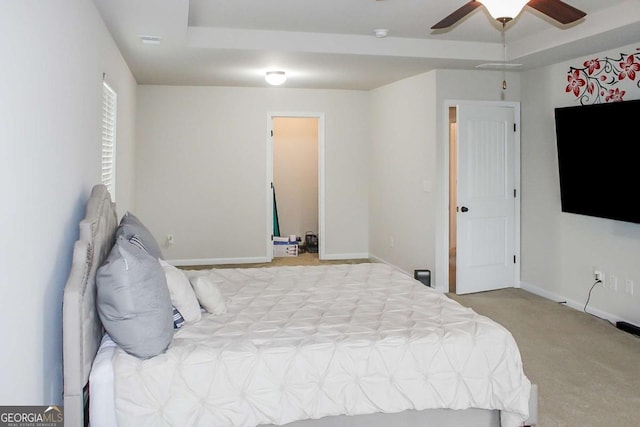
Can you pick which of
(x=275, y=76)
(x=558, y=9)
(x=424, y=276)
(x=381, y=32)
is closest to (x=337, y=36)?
(x=381, y=32)

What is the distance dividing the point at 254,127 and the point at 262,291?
4072 mm

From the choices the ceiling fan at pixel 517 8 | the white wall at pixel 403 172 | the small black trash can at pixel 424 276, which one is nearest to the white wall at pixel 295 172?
the white wall at pixel 403 172

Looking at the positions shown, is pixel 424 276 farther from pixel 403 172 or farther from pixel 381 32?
pixel 381 32

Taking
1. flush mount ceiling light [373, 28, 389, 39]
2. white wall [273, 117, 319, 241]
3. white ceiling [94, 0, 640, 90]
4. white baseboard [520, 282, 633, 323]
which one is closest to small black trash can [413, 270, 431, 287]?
white baseboard [520, 282, 633, 323]

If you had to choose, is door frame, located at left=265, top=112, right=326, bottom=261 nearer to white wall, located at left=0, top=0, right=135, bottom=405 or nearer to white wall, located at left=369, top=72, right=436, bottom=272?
white wall, located at left=369, top=72, right=436, bottom=272

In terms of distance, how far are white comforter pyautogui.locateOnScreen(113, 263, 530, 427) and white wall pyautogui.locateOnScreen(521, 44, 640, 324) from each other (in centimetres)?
238

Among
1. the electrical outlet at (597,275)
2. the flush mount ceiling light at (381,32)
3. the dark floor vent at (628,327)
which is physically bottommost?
the dark floor vent at (628,327)

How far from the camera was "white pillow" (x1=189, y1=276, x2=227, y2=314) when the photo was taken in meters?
2.79

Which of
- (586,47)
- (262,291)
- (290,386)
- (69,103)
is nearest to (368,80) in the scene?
(586,47)

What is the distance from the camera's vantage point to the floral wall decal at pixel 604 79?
434 cm

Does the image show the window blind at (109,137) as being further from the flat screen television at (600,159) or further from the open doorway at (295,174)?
the flat screen television at (600,159)

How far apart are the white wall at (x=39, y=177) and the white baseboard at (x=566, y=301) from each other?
427cm

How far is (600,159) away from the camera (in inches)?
173

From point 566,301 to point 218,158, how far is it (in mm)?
4437
